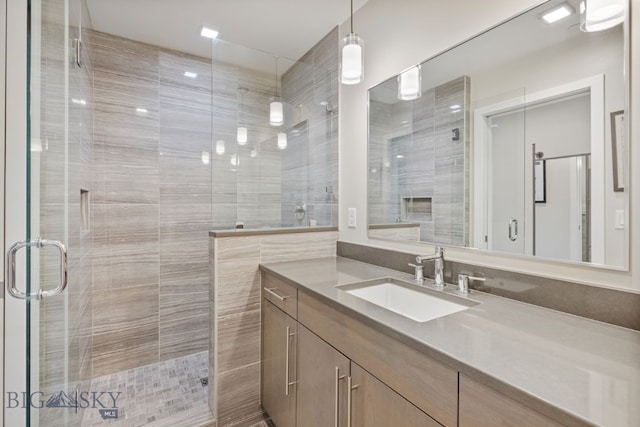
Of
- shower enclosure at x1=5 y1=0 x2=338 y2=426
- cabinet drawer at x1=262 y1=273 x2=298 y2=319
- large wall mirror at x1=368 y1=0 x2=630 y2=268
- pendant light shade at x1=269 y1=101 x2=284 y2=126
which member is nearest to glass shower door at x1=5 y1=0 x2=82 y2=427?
shower enclosure at x1=5 y1=0 x2=338 y2=426

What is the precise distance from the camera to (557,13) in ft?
3.39

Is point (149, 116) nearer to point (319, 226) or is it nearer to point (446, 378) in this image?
point (319, 226)

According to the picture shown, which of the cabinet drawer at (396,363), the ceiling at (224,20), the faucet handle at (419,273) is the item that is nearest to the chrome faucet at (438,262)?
the faucet handle at (419,273)

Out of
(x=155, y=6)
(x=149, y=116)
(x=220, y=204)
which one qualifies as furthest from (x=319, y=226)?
(x=155, y=6)

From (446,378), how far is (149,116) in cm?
261

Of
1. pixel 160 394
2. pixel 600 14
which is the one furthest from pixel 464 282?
pixel 160 394

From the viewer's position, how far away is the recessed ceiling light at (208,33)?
2.21 metres

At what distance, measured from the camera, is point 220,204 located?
6.63ft

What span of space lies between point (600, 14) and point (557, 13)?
5.3 inches

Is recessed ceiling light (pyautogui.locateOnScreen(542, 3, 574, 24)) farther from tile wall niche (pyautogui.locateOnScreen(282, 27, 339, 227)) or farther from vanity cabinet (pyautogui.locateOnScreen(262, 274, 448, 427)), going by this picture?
tile wall niche (pyautogui.locateOnScreen(282, 27, 339, 227))

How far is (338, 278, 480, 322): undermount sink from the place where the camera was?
1200mm

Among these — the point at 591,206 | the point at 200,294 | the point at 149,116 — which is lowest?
the point at 200,294

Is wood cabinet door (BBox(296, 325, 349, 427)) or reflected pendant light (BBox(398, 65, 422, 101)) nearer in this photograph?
wood cabinet door (BBox(296, 325, 349, 427))

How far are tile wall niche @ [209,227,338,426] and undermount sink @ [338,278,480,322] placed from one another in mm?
654
